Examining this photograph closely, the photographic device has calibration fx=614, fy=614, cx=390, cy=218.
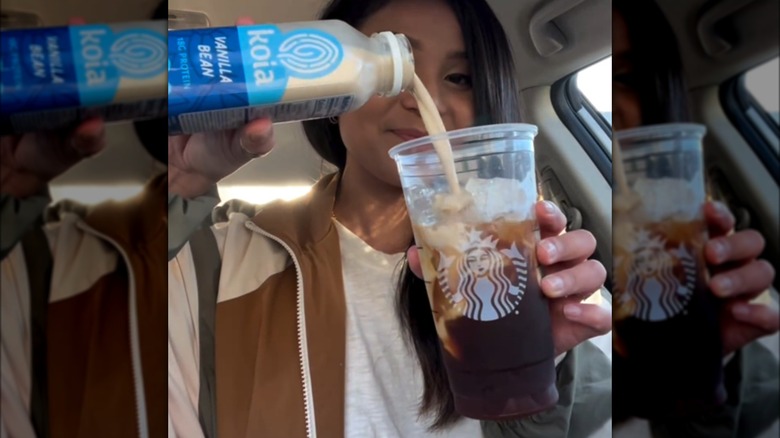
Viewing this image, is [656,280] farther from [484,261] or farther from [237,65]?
[237,65]

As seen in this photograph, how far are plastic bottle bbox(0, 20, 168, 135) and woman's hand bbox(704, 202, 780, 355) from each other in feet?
2.12

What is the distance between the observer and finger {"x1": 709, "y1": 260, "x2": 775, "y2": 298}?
2.34 ft

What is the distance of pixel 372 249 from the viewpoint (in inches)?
30.6

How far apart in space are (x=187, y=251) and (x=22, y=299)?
169mm

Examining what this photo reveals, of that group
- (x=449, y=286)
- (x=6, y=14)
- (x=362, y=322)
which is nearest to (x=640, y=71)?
(x=449, y=286)

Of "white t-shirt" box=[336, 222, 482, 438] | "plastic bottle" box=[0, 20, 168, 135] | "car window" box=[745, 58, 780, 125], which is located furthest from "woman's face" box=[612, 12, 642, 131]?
"plastic bottle" box=[0, 20, 168, 135]

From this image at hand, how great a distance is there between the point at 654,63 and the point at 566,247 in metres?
0.25

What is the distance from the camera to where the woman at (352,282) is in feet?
2.35

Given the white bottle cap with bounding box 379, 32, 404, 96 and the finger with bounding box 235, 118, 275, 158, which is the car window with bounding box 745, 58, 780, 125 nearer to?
the white bottle cap with bounding box 379, 32, 404, 96

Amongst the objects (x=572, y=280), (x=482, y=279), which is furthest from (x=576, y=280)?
(x=482, y=279)

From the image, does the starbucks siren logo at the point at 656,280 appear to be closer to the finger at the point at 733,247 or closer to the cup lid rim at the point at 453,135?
the finger at the point at 733,247

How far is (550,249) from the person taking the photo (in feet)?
2.56

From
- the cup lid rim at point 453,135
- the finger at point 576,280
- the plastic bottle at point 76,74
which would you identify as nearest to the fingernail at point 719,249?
the finger at point 576,280

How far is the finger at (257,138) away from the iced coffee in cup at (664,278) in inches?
17.1
